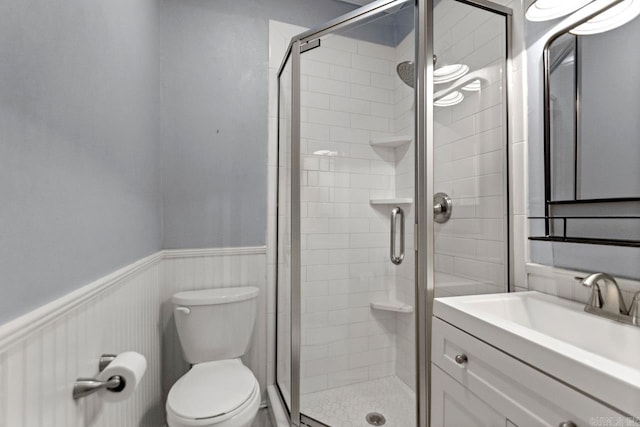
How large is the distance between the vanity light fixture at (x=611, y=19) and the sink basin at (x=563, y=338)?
2.93 feet

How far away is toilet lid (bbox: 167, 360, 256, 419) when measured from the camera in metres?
1.20

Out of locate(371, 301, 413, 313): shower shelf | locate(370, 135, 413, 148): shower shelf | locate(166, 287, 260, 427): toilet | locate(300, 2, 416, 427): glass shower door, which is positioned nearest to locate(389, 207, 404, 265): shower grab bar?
locate(300, 2, 416, 427): glass shower door

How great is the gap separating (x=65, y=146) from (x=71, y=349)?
1.65ft

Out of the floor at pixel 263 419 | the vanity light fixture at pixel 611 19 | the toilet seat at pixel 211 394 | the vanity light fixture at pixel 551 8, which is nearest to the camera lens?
the vanity light fixture at pixel 611 19

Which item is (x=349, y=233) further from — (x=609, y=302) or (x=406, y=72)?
(x=609, y=302)

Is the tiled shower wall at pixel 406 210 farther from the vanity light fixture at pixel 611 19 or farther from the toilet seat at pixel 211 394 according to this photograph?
the toilet seat at pixel 211 394

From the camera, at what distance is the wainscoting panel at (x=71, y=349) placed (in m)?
0.55

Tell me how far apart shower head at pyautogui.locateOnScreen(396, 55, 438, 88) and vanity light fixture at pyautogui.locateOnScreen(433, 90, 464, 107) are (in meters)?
0.14

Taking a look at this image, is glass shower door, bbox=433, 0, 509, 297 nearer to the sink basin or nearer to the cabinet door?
the sink basin

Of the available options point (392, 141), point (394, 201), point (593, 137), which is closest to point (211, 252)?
point (394, 201)

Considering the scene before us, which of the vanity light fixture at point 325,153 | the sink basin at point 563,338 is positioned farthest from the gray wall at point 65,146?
the sink basin at point 563,338

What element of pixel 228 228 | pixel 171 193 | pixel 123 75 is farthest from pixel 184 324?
pixel 123 75

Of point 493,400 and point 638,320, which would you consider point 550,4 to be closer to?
point 638,320

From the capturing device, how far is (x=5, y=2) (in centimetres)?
54
